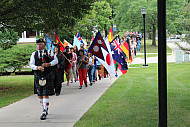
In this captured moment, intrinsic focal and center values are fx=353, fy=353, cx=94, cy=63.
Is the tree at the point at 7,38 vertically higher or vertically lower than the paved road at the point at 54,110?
higher

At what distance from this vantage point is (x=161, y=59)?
5.76m

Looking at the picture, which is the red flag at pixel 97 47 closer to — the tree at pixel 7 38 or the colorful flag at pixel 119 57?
the colorful flag at pixel 119 57

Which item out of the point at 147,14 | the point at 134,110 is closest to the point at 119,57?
the point at 134,110

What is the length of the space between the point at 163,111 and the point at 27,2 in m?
9.53

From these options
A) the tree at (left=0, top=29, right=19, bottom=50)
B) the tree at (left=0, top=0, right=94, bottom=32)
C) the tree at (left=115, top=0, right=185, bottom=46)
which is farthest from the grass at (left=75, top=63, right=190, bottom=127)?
the tree at (left=115, top=0, right=185, bottom=46)

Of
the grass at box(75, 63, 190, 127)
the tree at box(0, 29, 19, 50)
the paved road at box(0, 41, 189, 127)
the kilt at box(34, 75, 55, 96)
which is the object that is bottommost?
the paved road at box(0, 41, 189, 127)

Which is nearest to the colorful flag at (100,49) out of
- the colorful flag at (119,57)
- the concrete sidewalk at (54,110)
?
the concrete sidewalk at (54,110)

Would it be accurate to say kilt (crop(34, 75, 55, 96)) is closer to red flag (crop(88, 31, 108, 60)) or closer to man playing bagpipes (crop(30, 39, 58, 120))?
man playing bagpipes (crop(30, 39, 58, 120))

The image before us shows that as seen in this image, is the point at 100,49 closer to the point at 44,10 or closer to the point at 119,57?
the point at 44,10

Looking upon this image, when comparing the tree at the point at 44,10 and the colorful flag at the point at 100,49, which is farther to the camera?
the tree at the point at 44,10

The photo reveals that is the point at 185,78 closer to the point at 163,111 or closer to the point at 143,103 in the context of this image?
the point at 143,103

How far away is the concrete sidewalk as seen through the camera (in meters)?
8.30

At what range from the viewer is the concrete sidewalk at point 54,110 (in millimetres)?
8297

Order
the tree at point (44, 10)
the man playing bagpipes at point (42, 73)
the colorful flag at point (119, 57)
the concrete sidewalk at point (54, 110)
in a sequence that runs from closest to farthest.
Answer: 1. the concrete sidewalk at point (54, 110)
2. the man playing bagpipes at point (42, 73)
3. the tree at point (44, 10)
4. the colorful flag at point (119, 57)
